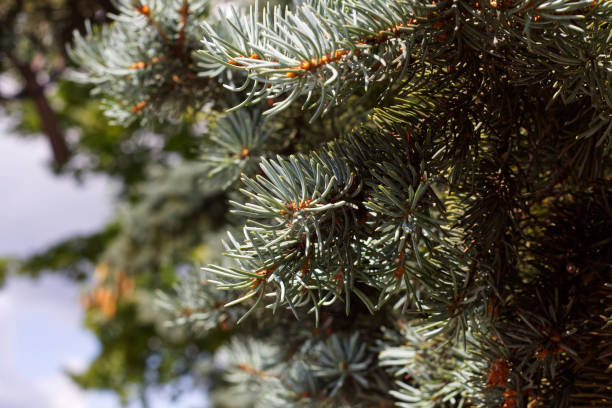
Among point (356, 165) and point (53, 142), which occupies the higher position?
point (53, 142)

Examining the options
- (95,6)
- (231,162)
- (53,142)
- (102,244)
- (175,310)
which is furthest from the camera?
(102,244)

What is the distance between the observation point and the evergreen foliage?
41cm

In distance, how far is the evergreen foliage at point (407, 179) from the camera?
409mm

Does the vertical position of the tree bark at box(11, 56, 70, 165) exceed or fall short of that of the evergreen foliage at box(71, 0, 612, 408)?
it exceeds it

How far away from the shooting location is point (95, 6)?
148cm

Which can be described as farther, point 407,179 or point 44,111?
point 44,111

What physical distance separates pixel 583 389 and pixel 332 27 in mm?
431

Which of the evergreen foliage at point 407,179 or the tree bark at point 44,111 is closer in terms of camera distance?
the evergreen foliage at point 407,179

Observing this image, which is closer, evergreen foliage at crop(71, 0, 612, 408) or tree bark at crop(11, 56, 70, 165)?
evergreen foliage at crop(71, 0, 612, 408)

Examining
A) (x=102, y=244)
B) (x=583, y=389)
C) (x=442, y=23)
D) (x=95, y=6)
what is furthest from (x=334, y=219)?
(x=102, y=244)

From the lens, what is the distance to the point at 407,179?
0.44m

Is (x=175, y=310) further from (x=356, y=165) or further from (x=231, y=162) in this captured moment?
(x=356, y=165)

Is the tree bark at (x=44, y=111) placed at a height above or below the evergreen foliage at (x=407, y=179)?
above

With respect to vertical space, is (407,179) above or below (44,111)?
below
